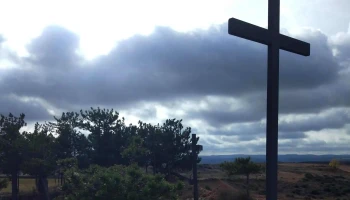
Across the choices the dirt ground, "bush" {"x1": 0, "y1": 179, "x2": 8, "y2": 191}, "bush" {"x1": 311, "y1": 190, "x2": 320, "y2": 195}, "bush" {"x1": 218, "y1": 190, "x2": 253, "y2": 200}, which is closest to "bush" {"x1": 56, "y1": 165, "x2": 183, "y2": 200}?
"bush" {"x1": 218, "y1": 190, "x2": 253, "y2": 200}

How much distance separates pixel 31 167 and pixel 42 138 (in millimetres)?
2680

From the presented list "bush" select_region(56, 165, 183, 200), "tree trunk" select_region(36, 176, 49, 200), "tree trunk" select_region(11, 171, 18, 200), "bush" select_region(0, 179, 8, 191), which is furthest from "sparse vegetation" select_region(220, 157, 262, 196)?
"bush" select_region(56, 165, 183, 200)

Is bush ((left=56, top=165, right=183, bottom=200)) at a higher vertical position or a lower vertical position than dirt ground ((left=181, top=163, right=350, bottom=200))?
higher

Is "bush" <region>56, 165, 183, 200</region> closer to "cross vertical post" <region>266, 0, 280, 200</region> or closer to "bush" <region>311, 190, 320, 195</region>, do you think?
"cross vertical post" <region>266, 0, 280, 200</region>

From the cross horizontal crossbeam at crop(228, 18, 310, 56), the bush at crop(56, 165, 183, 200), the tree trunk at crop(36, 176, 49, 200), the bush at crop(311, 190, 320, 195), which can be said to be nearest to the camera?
the cross horizontal crossbeam at crop(228, 18, 310, 56)

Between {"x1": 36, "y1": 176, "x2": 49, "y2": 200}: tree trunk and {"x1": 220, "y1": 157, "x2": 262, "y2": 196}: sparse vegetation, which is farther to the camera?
{"x1": 220, "y1": 157, "x2": 262, "y2": 196}: sparse vegetation

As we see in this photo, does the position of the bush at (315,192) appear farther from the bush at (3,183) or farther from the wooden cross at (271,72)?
the wooden cross at (271,72)

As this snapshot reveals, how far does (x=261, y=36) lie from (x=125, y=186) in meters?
9.42

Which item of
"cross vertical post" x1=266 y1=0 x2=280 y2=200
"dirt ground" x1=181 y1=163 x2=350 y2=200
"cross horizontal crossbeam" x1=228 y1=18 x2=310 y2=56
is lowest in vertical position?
"dirt ground" x1=181 y1=163 x2=350 y2=200

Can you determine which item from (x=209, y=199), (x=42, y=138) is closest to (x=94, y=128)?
(x=42, y=138)

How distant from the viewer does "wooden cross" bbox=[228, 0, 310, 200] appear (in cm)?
704

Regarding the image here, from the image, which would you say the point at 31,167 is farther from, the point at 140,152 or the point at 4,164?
the point at 140,152

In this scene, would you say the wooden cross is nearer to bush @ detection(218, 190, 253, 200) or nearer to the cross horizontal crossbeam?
the cross horizontal crossbeam

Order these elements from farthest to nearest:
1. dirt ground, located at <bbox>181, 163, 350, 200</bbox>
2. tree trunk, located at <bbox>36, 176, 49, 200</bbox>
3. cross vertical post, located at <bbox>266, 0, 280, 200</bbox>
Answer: dirt ground, located at <bbox>181, 163, 350, 200</bbox> < tree trunk, located at <bbox>36, 176, 49, 200</bbox> < cross vertical post, located at <bbox>266, 0, 280, 200</bbox>
